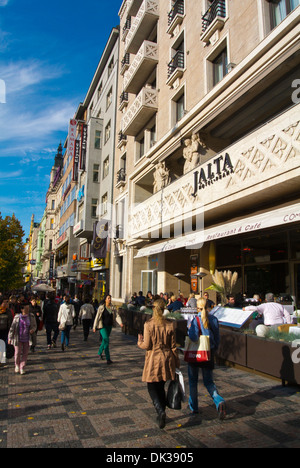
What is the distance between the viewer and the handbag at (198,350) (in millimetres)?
4957

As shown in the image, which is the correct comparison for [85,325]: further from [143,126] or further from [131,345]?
[143,126]

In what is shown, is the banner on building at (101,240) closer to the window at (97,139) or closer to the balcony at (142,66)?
the window at (97,139)

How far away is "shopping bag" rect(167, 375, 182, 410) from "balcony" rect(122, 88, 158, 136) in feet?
57.6

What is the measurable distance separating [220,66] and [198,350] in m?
12.6

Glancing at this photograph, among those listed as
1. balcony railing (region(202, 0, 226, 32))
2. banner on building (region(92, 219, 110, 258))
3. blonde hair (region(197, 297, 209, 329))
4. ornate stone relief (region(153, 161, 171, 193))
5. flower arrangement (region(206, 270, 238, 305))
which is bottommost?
blonde hair (region(197, 297, 209, 329))

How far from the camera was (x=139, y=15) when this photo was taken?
21.1 m

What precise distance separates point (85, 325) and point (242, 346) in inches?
296

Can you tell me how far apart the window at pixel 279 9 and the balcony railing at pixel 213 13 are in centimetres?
283

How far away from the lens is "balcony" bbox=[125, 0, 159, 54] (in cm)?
2028

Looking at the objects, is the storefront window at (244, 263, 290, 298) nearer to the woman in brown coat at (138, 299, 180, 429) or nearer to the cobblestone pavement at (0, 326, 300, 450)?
the cobblestone pavement at (0, 326, 300, 450)

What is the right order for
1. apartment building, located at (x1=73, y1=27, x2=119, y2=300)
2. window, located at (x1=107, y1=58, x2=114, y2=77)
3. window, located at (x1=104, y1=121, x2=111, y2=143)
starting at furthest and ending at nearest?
window, located at (x1=107, y1=58, x2=114, y2=77) → window, located at (x1=104, y1=121, x2=111, y2=143) → apartment building, located at (x1=73, y1=27, x2=119, y2=300)

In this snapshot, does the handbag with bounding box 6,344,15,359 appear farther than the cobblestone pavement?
Yes

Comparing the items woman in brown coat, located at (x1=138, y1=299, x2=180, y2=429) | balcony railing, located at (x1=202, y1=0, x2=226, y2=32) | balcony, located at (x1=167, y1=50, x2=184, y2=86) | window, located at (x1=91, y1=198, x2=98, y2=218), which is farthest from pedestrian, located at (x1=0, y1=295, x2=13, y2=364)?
window, located at (x1=91, y1=198, x2=98, y2=218)

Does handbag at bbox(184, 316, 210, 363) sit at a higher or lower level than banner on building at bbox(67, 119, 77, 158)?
lower
